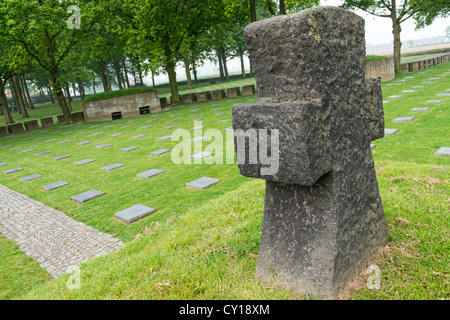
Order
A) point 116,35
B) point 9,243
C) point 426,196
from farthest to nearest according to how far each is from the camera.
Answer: point 116,35 → point 9,243 → point 426,196

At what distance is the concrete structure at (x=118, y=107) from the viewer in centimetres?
2053

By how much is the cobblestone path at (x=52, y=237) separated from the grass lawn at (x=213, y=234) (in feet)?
0.53

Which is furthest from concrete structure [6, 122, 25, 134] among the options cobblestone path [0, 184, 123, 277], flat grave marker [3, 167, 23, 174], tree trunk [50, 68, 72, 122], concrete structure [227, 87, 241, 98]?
cobblestone path [0, 184, 123, 277]

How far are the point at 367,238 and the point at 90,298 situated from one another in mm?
2355

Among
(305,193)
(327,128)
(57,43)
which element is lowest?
(305,193)

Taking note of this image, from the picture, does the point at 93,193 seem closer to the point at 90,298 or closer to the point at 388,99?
the point at 90,298

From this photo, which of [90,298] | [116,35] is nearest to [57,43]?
[116,35]

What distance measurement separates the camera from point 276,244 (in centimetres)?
252

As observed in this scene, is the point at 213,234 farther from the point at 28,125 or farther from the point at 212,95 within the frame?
the point at 28,125

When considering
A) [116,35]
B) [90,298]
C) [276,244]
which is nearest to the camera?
[276,244]

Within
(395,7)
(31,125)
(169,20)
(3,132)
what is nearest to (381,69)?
(395,7)

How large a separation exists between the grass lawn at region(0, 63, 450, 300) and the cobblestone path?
163 millimetres

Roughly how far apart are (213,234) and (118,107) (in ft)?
61.9

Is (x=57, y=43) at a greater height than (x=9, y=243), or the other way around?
(x=57, y=43)
